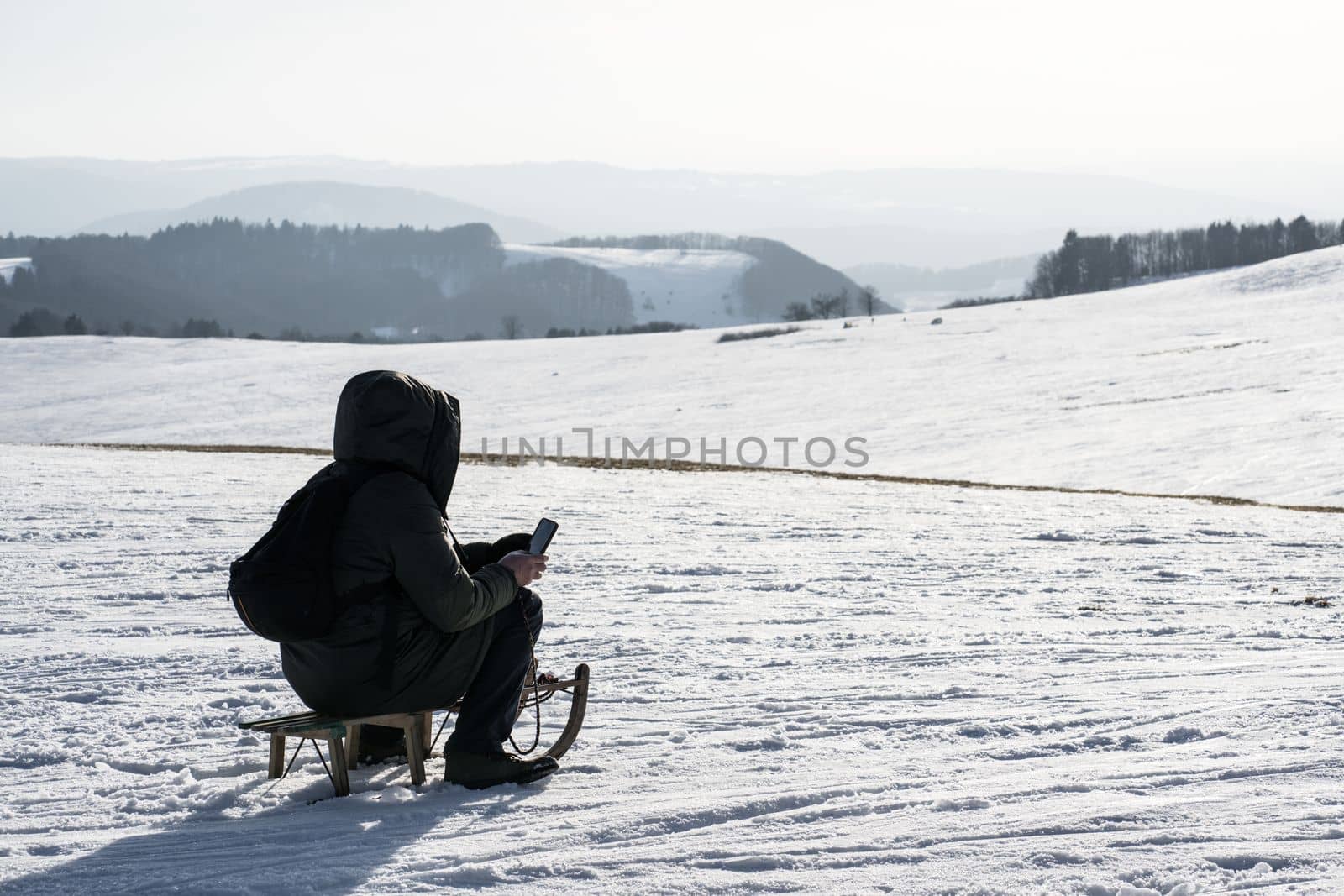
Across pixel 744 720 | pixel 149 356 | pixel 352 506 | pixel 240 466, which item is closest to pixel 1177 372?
pixel 240 466

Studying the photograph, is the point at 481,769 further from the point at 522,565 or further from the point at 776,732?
the point at 776,732

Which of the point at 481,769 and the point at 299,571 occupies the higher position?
the point at 299,571

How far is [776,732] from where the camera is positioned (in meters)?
4.73

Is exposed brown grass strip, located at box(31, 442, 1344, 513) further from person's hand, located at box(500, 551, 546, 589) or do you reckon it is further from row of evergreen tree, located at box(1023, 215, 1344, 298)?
row of evergreen tree, located at box(1023, 215, 1344, 298)

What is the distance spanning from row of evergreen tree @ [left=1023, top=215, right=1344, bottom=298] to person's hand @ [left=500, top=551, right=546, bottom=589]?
301ft

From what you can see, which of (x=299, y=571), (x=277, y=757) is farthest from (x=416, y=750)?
(x=299, y=571)

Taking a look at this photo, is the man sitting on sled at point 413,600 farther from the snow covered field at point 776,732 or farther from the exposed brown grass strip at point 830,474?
the exposed brown grass strip at point 830,474

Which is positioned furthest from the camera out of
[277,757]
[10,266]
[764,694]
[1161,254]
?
[10,266]

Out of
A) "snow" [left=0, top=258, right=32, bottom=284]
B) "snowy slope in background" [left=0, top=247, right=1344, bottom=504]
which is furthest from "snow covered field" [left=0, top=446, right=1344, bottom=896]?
"snow" [left=0, top=258, right=32, bottom=284]

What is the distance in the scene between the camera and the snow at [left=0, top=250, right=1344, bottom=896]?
3.45 meters

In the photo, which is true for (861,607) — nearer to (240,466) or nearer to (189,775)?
(189,775)

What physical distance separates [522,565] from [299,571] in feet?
2.41

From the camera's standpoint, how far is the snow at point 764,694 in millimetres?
3453

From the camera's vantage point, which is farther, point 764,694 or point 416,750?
point 764,694
